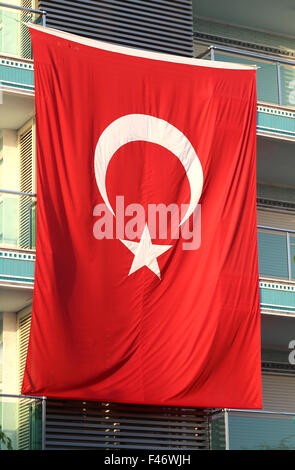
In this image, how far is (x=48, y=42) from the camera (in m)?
16.9

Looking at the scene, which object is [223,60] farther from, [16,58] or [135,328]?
[135,328]

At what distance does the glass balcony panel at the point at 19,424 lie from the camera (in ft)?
49.2

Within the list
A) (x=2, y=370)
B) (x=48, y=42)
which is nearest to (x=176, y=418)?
(x=2, y=370)

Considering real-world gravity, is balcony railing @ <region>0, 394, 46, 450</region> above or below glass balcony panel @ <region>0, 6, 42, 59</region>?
below

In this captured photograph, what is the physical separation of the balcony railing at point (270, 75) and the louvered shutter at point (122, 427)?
565 centimetres

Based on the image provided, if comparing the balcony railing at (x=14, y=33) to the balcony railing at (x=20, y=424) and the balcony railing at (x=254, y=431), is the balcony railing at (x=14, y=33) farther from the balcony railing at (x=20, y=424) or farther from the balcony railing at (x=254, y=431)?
the balcony railing at (x=254, y=431)

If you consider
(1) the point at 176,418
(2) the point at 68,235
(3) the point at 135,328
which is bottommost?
(1) the point at 176,418

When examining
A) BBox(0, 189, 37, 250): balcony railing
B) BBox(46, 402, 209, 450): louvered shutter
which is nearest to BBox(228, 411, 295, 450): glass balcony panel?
BBox(46, 402, 209, 450): louvered shutter

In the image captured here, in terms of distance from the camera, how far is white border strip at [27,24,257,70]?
1700 centimetres

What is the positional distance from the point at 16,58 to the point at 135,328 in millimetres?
4498

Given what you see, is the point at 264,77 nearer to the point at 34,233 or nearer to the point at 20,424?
the point at 34,233

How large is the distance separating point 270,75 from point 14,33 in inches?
182

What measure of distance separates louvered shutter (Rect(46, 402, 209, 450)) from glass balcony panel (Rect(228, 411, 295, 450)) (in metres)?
0.65

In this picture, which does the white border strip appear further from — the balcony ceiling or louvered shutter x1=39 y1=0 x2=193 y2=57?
the balcony ceiling
